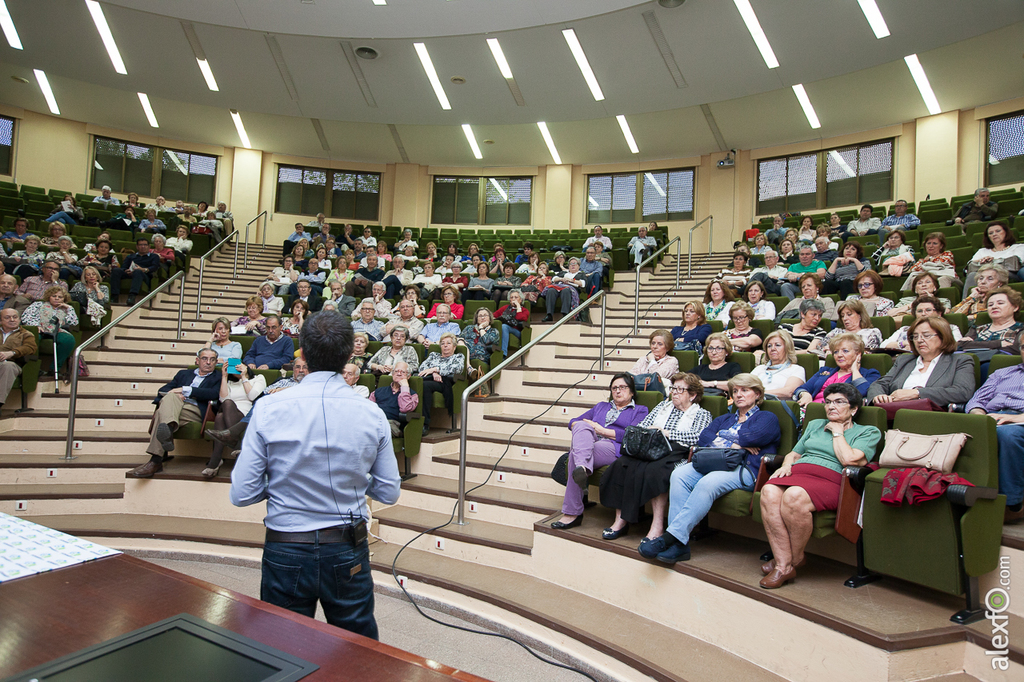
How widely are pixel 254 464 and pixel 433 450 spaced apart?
3.03 m

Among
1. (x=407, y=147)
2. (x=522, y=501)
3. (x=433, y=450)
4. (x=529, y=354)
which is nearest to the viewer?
(x=522, y=501)

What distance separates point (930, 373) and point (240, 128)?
42.1ft

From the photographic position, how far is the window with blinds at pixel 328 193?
530 inches

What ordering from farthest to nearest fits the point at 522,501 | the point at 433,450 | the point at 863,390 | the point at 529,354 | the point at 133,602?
the point at 529,354, the point at 433,450, the point at 522,501, the point at 863,390, the point at 133,602

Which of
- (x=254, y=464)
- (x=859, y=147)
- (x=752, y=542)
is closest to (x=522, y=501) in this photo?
(x=752, y=542)

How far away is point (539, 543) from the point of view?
135 inches

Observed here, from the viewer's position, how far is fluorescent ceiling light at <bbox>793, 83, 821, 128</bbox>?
10.2m

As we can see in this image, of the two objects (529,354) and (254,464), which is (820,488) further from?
(529,354)

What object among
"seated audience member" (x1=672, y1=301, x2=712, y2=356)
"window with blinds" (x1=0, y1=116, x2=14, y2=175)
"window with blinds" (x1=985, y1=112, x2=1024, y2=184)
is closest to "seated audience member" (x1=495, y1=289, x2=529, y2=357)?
"seated audience member" (x1=672, y1=301, x2=712, y2=356)

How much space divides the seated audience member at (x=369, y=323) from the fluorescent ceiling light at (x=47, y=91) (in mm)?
9001

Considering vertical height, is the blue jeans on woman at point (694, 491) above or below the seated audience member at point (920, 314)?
below

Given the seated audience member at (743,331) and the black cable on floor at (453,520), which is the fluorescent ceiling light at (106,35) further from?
the seated audience member at (743,331)

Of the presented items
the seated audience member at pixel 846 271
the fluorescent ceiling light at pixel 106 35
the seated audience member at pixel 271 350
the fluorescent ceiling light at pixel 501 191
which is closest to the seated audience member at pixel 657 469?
the seated audience member at pixel 846 271

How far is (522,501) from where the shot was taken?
3910 millimetres
